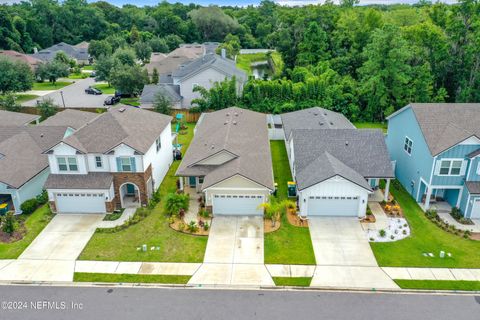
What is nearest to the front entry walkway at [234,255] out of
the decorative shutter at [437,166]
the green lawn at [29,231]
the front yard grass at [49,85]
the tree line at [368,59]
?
the green lawn at [29,231]

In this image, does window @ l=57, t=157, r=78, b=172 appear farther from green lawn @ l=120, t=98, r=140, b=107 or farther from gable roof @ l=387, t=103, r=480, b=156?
green lawn @ l=120, t=98, r=140, b=107

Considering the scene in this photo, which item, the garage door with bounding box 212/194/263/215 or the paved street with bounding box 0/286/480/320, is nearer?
the paved street with bounding box 0/286/480/320

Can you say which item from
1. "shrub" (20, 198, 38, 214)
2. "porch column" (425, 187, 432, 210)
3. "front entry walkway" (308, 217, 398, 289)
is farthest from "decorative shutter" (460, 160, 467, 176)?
"shrub" (20, 198, 38, 214)

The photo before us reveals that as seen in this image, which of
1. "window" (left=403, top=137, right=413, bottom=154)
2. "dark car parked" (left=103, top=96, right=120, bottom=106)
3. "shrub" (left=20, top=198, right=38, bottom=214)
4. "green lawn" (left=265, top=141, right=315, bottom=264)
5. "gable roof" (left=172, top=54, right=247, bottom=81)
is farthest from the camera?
"dark car parked" (left=103, top=96, right=120, bottom=106)

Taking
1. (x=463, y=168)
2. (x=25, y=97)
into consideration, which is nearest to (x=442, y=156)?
(x=463, y=168)

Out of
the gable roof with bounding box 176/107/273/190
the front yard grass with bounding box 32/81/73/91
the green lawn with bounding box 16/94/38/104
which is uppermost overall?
the gable roof with bounding box 176/107/273/190
